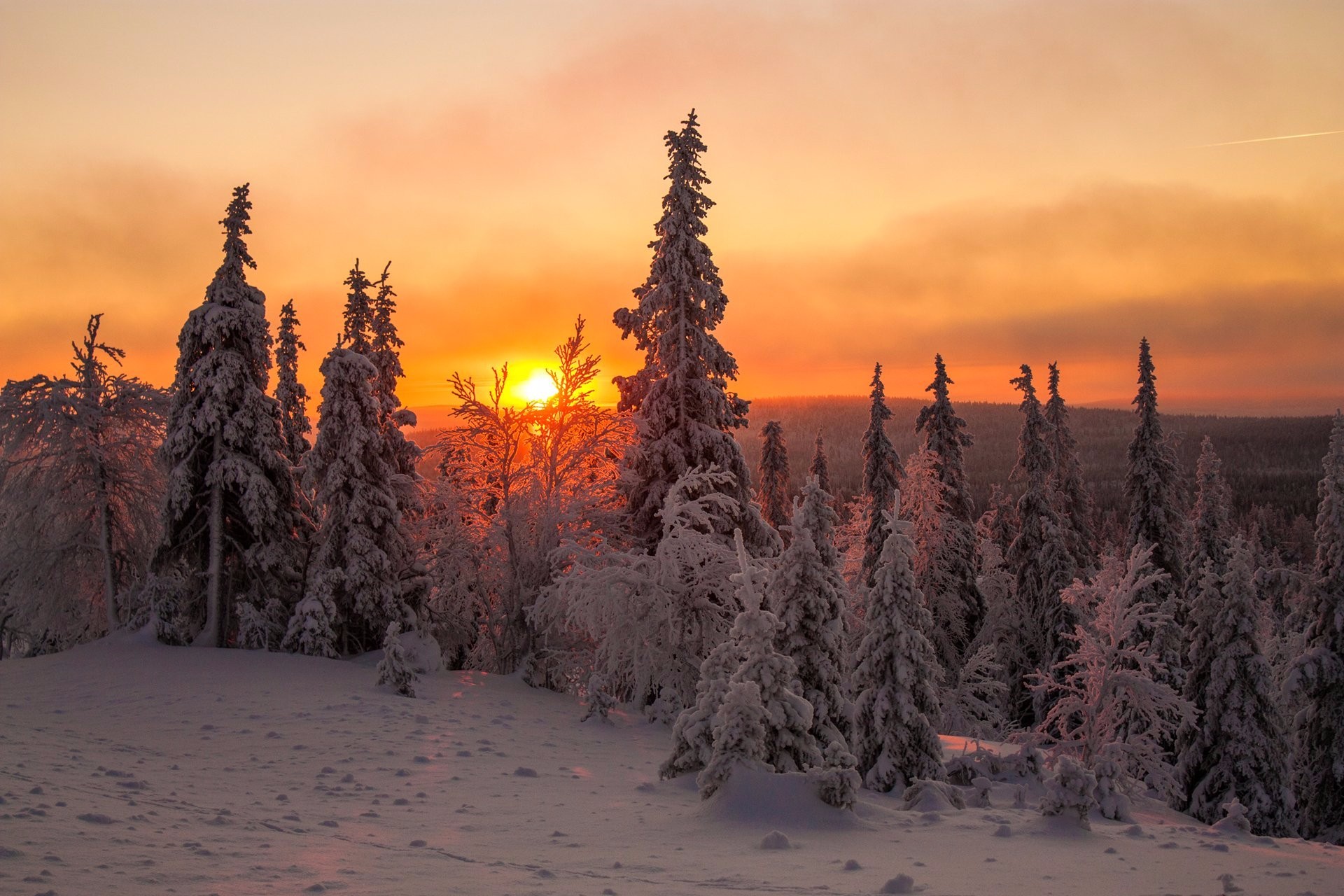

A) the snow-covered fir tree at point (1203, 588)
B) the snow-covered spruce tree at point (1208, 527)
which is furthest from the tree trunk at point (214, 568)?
the snow-covered spruce tree at point (1208, 527)

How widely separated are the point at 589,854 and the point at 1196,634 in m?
25.6

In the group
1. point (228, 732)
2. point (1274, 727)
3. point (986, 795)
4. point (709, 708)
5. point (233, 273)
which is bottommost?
point (1274, 727)

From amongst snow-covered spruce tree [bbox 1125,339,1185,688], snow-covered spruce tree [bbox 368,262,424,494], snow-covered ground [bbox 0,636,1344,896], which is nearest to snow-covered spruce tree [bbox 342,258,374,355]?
snow-covered spruce tree [bbox 368,262,424,494]

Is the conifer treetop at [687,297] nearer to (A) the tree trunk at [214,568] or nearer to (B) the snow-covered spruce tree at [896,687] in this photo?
(B) the snow-covered spruce tree at [896,687]

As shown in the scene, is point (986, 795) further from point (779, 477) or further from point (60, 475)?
point (779, 477)

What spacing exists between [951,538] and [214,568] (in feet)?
94.8

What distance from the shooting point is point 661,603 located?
24.6 metres

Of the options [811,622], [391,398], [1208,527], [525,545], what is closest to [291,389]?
[391,398]

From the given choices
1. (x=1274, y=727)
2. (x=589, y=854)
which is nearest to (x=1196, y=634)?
(x=1274, y=727)

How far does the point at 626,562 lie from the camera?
2584 cm

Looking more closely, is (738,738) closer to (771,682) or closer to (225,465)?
(771,682)

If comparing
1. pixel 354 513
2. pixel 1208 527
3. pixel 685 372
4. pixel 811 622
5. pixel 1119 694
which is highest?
pixel 685 372

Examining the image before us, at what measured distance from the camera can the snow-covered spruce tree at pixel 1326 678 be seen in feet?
94.4

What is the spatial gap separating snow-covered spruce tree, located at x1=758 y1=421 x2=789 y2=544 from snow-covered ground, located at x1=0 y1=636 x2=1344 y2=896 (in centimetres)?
4000
